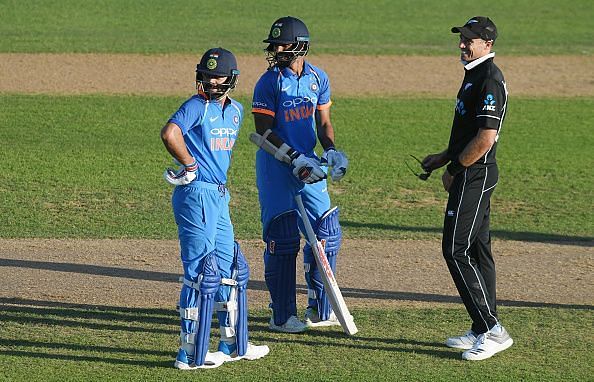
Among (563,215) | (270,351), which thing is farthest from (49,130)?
(270,351)

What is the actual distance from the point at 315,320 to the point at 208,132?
6.51 feet

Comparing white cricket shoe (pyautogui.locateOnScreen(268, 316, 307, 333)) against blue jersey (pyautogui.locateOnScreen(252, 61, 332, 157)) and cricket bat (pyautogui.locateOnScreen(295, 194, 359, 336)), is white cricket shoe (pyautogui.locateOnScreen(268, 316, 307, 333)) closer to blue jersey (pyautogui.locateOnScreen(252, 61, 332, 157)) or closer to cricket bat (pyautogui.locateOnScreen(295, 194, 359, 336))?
cricket bat (pyautogui.locateOnScreen(295, 194, 359, 336))

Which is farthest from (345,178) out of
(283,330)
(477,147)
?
(477,147)

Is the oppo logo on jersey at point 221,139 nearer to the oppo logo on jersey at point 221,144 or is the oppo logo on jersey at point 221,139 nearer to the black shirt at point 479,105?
the oppo logo on jersey at point 221,144

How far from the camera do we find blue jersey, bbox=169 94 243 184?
23.8 ft

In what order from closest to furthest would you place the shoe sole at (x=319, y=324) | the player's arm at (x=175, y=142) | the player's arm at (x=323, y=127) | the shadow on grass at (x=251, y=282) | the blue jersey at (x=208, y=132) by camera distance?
the player's arm at (x=175, y=142)
the blue jersey at (x=208, y=132)
the shoe sole at (x=319, y=324)
the player's arm at (x=323, y=127)
the shadow on grass at (x=251, y=282)

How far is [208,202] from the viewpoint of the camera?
290 inches

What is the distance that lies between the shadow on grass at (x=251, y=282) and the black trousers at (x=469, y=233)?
4.32ft

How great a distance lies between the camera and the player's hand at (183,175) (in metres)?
7.21

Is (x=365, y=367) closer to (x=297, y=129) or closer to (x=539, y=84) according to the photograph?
(x=297, y=129)

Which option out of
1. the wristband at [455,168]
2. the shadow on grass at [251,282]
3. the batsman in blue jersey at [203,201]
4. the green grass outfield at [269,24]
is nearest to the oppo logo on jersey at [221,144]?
the batsman in blue jersey at [203,201]

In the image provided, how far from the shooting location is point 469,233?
7.76 m

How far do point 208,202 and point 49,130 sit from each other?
28.2 feet

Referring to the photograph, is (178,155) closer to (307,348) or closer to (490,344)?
(307,348)
